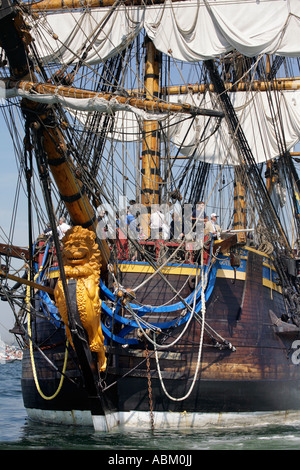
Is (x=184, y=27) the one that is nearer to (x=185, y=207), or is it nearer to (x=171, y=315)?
(x=185, y=207)

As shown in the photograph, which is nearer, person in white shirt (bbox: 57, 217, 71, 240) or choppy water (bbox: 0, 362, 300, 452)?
choppy water (bbox: 0, 362, 300, 452)

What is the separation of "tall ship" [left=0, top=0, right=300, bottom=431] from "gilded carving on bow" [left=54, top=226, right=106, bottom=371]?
3 centimetres

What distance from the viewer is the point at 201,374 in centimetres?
1466

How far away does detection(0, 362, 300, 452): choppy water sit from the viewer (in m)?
12.4

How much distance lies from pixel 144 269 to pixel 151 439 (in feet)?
11.3

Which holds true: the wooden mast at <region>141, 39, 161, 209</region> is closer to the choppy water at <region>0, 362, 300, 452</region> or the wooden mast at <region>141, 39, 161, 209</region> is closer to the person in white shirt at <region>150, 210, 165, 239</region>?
the person in white shirt at <region>150, 210, 165, 239</region>

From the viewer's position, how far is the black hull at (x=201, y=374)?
1404cm

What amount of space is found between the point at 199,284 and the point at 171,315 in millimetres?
868

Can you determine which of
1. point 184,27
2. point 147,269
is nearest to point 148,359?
point 147,269

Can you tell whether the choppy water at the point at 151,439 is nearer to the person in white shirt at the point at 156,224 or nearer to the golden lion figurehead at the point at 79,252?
the golden lion figurehead at the point at 79,252

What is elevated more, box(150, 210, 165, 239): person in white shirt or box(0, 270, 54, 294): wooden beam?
box(150, 210, 165, 239): person in white shirt

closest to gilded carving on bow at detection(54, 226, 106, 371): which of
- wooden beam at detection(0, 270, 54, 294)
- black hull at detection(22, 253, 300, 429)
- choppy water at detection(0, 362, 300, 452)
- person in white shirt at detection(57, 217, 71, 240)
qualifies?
wooden beam at detection(0, 270, 54, 294)

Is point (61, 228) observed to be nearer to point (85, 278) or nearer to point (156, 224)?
point (156, 224)

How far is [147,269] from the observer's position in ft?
48.0
